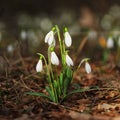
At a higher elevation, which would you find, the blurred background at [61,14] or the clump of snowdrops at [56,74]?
the blurred background at [61,14]

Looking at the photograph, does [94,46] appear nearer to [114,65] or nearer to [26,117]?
[114,65]

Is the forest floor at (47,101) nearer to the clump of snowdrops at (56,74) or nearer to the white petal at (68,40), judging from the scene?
the clump of snowdrops at (56,74)

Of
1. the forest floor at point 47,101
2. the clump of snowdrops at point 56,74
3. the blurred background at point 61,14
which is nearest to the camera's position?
the forest floor at point 47,101

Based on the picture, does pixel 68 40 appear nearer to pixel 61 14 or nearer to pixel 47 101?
pixel 47 101

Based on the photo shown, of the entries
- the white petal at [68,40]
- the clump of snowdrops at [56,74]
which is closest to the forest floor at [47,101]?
the clump of snowdrops at [56,74]

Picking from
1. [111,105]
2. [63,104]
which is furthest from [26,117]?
[111,105]

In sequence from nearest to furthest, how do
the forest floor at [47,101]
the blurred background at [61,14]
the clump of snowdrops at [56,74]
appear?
the forest floor at [47,101] → the clump of snowdrops at [56,74] → the blurred background at [61,14]

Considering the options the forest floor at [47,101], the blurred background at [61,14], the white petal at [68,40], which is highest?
the blurred background at [61,14]

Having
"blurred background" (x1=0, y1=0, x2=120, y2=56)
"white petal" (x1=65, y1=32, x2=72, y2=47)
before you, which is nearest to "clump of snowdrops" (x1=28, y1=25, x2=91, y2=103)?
"white petal" (x1=65, y1=32, x2=72, y2=47)

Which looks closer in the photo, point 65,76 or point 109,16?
point 65,76
